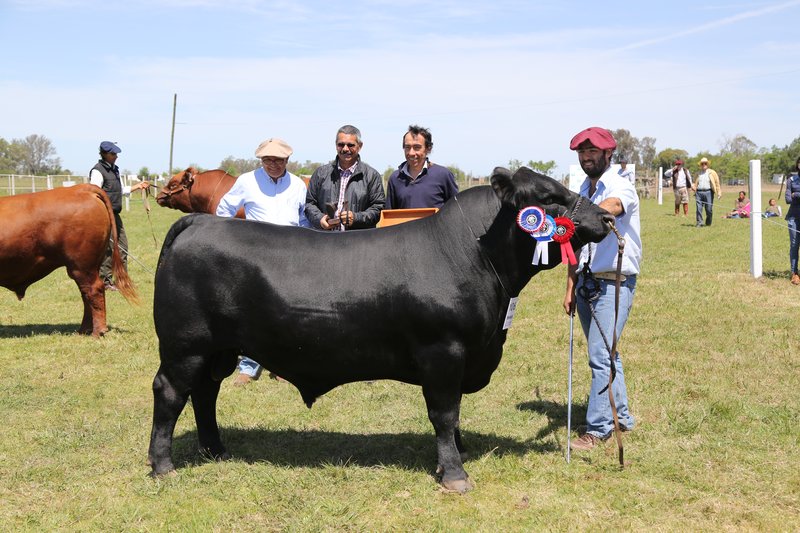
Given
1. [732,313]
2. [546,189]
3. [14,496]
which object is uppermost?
[546,189]

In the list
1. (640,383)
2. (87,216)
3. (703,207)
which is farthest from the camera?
(703,207)

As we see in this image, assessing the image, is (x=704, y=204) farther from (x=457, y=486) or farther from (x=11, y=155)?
(x=11, y=155)

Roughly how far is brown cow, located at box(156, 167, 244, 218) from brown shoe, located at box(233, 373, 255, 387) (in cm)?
396

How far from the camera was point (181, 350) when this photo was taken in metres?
4.81

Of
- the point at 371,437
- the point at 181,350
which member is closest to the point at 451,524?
the point at 371,437

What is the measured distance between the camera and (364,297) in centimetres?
461

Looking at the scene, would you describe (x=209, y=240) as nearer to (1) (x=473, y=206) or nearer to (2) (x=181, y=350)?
(2) (x=181, y=350)

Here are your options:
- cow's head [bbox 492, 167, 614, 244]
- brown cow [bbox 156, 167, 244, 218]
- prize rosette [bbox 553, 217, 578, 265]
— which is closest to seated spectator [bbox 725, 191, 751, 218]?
brown cow [bbox 156, 167, 244, 218]

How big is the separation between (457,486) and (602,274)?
180 cm

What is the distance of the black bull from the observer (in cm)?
458

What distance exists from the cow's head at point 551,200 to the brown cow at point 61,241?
6.46 metres

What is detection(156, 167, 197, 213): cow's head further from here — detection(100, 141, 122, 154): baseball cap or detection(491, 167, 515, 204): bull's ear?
detection(491, 167, 515, 204): bull's ear

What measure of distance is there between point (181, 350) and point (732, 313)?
7426 millimetres

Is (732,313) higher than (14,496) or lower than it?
higher
